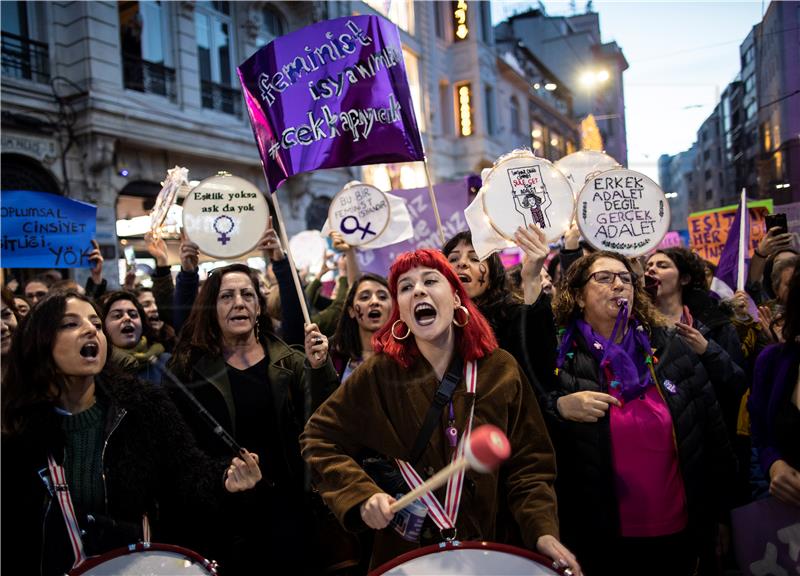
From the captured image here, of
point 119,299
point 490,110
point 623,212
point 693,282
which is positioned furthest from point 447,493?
point 490,110

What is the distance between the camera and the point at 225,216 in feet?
12.5

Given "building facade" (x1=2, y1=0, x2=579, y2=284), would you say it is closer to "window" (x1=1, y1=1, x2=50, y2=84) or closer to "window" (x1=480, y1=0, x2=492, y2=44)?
"window" (x1=1, y1=1, x2=50, y2=84)

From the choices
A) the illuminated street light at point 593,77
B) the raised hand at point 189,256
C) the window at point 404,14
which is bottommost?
the raised hand at point 189,256

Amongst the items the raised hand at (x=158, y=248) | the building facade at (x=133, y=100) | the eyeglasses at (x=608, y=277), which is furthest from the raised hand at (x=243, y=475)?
the building facade at (x=133, y=100)

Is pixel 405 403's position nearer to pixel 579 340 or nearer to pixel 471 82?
pixel 579 340

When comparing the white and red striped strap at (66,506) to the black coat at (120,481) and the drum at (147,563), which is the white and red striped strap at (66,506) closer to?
the black coat at (120,481)

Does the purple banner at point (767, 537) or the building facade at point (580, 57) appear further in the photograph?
the building facade at point (580, 57)

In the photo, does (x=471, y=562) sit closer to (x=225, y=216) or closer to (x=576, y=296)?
(x=576, y=296)

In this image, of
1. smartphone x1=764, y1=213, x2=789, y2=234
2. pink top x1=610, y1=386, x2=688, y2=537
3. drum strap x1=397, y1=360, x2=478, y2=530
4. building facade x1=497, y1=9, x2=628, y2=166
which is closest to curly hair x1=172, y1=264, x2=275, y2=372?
drum strap x1=397, y1=360, x2=478, y2=530

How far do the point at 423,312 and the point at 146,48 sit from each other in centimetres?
1233

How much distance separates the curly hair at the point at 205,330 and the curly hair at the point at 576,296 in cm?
147

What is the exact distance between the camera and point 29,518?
86.0 inches

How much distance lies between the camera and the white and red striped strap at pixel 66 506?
2131 millimetres

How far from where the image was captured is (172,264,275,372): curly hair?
3.08 m
